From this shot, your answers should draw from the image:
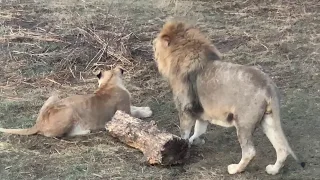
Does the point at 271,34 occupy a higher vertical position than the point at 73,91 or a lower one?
higher

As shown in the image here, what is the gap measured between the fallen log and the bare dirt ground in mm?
95

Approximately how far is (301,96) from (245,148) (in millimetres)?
2047

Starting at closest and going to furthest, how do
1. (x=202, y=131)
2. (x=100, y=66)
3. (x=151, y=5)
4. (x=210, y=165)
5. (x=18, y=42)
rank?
(x=210, y=165), (x=202, y=131), (x=100, y=66), (x=18, y=42), (x=151, y=5)

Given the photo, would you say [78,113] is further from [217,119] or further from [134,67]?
[134,67]

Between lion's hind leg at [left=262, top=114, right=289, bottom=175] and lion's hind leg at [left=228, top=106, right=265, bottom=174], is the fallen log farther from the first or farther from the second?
lion's hind leg at [left=262, top=114, right=289, bottom=175]

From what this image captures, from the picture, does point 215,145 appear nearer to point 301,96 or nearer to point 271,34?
point 301,96

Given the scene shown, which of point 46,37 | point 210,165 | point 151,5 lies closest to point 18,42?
point 46,37

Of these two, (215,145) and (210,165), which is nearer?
(210,165)

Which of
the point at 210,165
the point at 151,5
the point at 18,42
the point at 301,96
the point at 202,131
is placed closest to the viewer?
the point at 210,165

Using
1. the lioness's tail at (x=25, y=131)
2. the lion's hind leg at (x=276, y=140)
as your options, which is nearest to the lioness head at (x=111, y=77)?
the lioness's tail at (x=25, y=131)

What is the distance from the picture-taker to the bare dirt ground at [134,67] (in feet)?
18.2

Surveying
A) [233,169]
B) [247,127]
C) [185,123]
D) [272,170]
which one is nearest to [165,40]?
[185,123]

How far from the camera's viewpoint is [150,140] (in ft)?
18.1

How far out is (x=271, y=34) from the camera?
30.1 feet
